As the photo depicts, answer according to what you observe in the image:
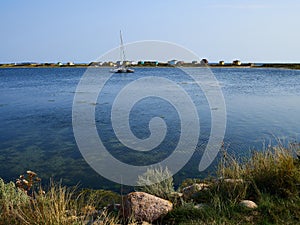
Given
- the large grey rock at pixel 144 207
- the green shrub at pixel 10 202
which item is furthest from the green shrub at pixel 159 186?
the green shrub at pixel 10 202

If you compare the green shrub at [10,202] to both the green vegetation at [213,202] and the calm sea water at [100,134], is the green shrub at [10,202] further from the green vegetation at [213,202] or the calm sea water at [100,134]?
the calm sea water at [100,134]

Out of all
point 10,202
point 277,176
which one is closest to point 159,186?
point 277,176

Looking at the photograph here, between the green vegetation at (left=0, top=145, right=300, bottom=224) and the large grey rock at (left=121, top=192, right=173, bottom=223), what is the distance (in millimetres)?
134

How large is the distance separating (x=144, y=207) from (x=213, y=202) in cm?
121

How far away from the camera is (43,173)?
8.34m

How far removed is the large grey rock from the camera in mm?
4777

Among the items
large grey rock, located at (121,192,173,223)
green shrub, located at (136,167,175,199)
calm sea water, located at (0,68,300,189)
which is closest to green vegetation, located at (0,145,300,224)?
green shrub, located at (136,167,175,199)

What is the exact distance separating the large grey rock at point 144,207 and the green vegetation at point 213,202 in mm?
134

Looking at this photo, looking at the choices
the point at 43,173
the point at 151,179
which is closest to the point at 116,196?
the point at 151,179

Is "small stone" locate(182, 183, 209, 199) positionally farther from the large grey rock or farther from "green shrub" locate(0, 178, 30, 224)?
"green shrub" locate(0, 178, 30, 224)

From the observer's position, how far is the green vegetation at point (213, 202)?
4043mm

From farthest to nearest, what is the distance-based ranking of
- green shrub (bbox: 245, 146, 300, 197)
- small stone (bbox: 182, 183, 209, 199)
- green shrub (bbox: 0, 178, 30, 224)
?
small stone (bbox: 182, 183, 209, 199)
green shrub (bbox: 245, 146, 300, 197)
green shrub (bbox: 0, 178, 30, 224)

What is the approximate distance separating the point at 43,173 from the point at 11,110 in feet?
43.5

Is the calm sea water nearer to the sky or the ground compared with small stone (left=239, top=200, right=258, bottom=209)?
nearer to the ground
